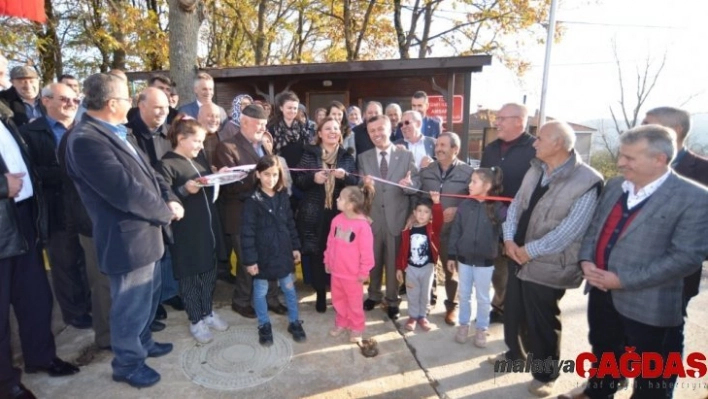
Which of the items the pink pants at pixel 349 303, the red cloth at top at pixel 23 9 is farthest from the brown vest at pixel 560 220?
the red cloth at top at pixel 23 9

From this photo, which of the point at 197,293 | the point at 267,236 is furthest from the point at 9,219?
the point at 267,236

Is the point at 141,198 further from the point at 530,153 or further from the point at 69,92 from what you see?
the point at 530,153

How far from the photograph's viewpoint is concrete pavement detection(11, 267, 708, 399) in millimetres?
2816

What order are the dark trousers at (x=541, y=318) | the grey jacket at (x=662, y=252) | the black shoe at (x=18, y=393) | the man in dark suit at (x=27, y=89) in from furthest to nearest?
the man in dark suit at (x=27, y=89) → the dark trousers at (x=541, y=318) → the black shoe at (x=18, y=393) → the grey jacket at (x=662, y=252)

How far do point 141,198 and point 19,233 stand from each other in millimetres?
882

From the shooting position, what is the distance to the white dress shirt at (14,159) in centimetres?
257

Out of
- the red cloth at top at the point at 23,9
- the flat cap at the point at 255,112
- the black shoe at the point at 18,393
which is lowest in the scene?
the black shoe at the point at 18,393

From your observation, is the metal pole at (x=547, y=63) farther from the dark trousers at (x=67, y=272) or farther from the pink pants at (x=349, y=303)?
the dark trousers at (x=67, y=272)

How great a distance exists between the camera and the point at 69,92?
3350 millimetres

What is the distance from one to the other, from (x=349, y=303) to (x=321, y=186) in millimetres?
1206

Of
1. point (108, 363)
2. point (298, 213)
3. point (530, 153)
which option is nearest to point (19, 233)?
point (108, 363)

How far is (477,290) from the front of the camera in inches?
136

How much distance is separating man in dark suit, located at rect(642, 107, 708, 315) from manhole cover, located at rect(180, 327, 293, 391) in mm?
2969

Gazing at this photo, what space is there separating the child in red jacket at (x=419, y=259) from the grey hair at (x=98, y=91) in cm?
259
